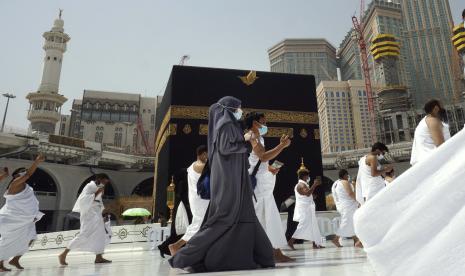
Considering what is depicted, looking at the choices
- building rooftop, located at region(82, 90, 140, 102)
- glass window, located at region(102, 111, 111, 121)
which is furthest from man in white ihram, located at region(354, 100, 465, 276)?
building rooftop, located at region(82, 90, 140, 102)

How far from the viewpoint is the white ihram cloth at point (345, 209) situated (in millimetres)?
5672

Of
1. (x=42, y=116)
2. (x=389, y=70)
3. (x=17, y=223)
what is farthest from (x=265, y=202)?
(x=389, y=70)

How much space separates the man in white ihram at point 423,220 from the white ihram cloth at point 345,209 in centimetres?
465

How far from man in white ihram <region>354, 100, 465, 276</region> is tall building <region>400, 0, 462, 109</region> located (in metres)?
76.6

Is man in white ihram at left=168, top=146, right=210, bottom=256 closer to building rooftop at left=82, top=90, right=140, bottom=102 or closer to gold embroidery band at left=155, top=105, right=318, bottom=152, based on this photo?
gold embroidery band at left=155, top=105, right=318, bottom=152

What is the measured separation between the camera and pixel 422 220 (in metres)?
1.18

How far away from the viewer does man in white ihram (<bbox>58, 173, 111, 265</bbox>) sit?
4.46 m

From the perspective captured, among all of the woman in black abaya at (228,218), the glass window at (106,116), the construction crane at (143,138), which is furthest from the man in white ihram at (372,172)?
the glass window at (106,116)

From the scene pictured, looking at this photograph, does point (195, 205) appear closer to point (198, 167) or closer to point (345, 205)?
point (198, 167)

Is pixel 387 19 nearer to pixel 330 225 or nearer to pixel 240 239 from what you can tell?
pixel 330 225

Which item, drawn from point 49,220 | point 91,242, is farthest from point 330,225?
point 49,220

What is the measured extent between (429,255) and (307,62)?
316 feet

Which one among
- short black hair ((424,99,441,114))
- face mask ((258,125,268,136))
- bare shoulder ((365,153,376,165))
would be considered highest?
face mask ((258,125,268,136))

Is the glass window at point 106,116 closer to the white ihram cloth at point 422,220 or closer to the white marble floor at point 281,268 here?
the white marble floor at point 281,268
